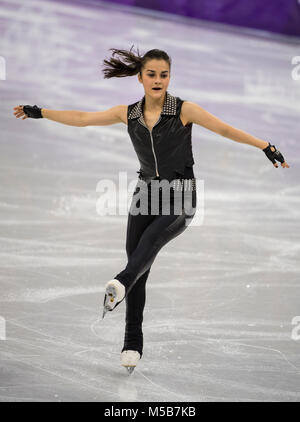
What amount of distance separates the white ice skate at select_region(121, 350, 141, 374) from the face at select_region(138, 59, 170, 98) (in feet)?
4.20

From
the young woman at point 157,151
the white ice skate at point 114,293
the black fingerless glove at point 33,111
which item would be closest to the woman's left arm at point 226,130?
the young woman at point 157,151

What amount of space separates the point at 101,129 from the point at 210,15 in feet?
27.1

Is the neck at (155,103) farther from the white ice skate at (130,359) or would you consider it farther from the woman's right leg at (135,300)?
the white ice skate at (130,359)

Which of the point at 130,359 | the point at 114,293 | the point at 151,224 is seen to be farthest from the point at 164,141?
the point at 130,359

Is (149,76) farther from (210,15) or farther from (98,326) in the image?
(210,15)

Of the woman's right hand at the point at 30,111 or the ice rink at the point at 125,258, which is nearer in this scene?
the ice rink at the point at 125,258

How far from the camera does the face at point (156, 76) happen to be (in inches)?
148

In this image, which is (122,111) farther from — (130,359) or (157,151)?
(130,359)

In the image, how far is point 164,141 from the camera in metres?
3.82

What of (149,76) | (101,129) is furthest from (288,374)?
(101,129)

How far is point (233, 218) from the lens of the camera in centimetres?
632

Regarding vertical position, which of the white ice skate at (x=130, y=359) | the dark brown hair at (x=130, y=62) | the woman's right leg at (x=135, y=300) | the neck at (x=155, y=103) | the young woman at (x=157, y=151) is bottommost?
the white ice skate at (x=130, y=359)

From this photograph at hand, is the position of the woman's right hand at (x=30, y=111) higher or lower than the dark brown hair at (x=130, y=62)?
lower

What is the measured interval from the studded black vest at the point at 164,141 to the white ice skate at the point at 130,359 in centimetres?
89
